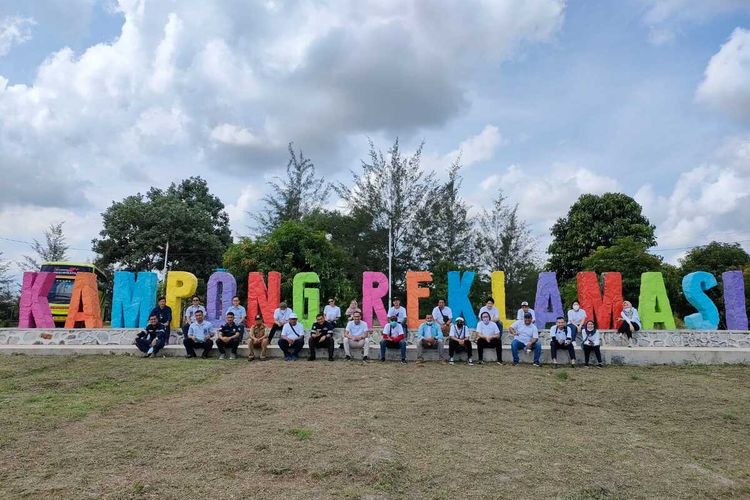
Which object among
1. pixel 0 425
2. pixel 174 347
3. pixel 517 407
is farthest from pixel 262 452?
pixel 174 347

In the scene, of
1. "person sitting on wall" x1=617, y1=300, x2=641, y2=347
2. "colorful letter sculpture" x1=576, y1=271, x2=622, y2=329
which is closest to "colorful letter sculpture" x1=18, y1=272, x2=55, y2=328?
"colorful letter sculpture" x1=576, y1=271, x2=622, y2=329

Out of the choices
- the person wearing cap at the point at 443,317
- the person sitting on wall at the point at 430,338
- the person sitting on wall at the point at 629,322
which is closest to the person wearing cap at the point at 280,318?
the person sitting on wall at the point at 430,338

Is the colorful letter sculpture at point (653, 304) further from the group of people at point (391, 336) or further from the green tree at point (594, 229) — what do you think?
the green tree at point (594, 229)

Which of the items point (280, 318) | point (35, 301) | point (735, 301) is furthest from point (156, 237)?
point (735, 301)

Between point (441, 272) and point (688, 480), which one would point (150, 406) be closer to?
point (688, 480)

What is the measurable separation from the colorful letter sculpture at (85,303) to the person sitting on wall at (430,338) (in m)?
8.73

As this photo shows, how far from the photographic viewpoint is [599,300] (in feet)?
45.4

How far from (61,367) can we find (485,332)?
8.96 m

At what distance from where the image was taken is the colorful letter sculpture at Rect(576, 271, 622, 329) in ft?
45.0

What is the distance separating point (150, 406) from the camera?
23.5 feet

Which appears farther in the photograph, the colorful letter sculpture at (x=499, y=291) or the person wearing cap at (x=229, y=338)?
the colorful letter sculpture at (x=499, y=291)

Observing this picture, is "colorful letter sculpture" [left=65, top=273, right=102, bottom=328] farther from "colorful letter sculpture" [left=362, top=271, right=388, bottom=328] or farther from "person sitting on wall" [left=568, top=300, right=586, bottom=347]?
"person sitting on wall" [left=568, top=300, right=586, bottom=347]

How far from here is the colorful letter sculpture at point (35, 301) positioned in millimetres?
13914

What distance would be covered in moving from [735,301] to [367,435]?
1240 cm
